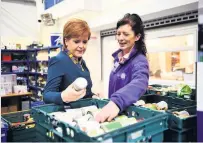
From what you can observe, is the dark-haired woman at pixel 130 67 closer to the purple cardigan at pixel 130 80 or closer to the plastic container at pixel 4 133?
the purple cardigan at pixel 130 80

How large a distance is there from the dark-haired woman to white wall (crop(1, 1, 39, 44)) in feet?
21.9

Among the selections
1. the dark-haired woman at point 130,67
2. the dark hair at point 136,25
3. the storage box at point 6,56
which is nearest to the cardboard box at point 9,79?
the storage box at point 6,56

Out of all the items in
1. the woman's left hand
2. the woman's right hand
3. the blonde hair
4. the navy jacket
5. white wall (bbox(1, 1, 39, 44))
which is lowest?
the woman's left hand

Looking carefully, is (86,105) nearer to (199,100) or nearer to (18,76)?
(199,100)

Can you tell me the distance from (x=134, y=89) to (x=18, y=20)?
24.6 ft

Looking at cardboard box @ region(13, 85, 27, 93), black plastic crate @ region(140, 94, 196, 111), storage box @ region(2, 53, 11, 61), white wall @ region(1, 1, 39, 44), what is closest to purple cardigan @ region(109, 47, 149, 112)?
black plastic crate @ region(140, 94, 196, 111)

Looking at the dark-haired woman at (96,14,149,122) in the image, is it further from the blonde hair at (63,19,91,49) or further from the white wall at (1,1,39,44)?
the white wall at (1,1,39,44)

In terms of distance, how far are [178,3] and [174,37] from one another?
0.98 meters

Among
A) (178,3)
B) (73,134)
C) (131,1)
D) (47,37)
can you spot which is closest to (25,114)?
(73,134)

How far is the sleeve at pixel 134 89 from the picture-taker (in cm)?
98

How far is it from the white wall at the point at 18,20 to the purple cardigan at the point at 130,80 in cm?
670

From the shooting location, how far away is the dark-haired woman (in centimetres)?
100

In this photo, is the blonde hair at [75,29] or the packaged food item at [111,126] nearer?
the packaged food item at [111,126]

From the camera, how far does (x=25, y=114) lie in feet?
8.54
